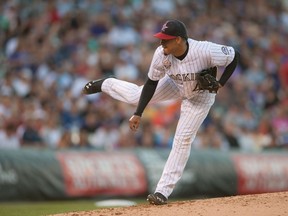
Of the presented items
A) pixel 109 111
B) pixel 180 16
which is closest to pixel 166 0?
pixel 180 16

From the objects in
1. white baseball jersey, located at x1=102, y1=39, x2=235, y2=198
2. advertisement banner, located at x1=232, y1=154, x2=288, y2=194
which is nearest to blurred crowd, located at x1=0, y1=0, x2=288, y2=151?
advertisement banner, located at x1=232, y1=154, x2=288, y2=194

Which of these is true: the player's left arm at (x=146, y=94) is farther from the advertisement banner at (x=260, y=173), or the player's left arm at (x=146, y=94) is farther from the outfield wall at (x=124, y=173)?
the advertisement banner at (x=260, y=173)

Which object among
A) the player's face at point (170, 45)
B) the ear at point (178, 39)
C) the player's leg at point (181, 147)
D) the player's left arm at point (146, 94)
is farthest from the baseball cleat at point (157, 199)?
the ear at point (178, 39)

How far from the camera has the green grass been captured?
1033cm

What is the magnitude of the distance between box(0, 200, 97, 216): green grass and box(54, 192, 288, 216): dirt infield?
224cm

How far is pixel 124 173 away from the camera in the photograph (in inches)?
527

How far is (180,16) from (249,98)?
2.86m

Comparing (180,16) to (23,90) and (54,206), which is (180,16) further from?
(54,206)

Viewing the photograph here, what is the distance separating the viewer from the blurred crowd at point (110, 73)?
562 inches

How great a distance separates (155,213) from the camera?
773cm

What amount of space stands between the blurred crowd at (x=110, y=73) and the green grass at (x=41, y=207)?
146cm

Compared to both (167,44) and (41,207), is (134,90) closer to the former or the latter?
(167,44)

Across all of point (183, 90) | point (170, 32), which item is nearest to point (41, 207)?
point (183, 90)

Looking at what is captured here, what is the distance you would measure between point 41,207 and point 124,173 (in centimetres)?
229
